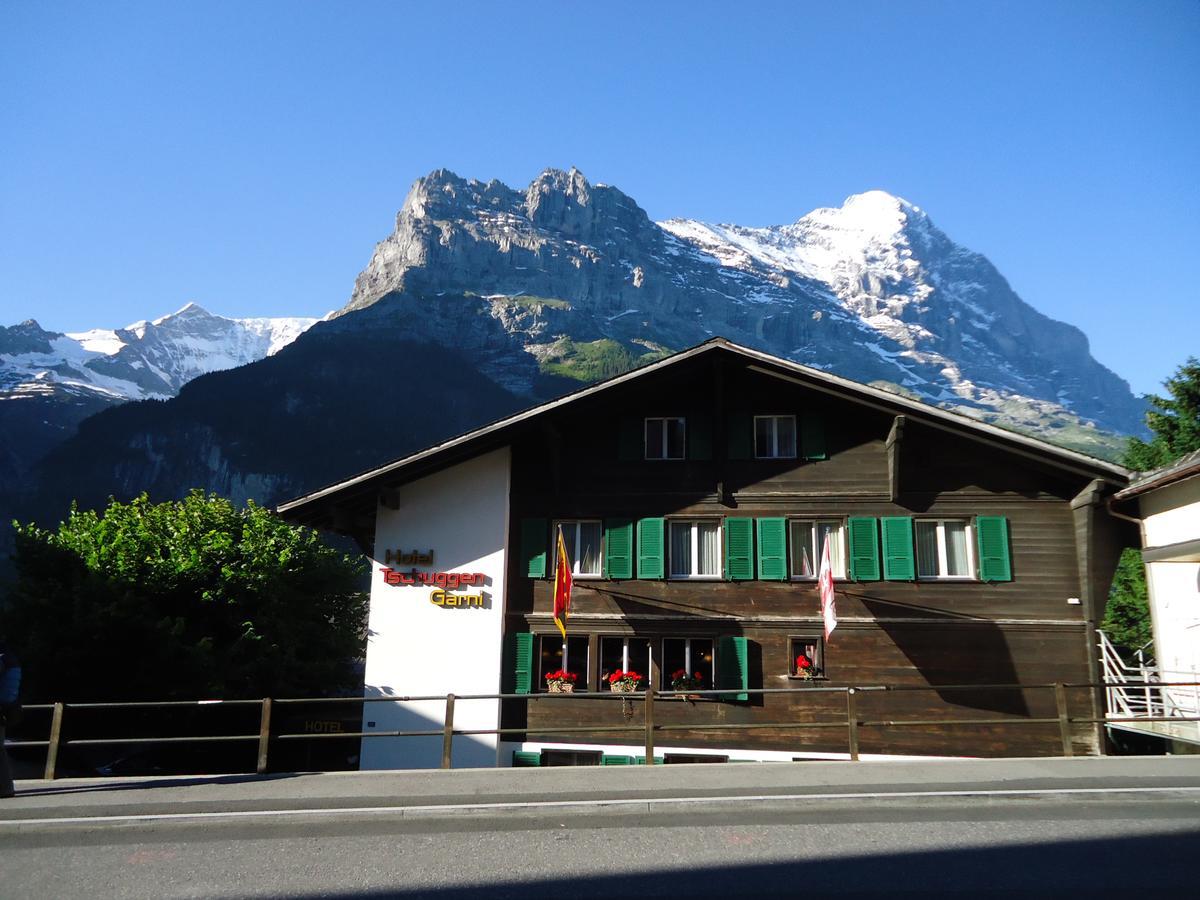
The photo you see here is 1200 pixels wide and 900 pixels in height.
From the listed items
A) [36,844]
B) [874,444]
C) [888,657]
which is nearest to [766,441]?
[874,444]

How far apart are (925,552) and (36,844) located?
15.6 metres

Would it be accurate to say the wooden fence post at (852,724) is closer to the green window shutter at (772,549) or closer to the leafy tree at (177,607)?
the green window shutter at (772,549)

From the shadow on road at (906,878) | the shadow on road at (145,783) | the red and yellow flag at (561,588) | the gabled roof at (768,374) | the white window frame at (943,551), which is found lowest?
the shadow on road at (145,783)

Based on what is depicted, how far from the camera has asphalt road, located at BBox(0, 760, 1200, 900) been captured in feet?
23.4

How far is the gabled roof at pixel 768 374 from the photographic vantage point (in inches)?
679

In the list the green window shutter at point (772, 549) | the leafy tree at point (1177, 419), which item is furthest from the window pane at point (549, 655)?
the leafy tree at point (1177, 419)

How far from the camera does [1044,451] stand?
56.9 feet

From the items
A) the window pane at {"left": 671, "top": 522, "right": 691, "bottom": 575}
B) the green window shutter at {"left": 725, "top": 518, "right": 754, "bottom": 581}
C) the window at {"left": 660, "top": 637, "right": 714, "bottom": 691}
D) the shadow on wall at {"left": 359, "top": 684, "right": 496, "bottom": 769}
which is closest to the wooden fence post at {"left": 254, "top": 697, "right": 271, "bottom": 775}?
the shadow on wall at {"left": 359, "top": 684, "right": 496, "bottom": 769}

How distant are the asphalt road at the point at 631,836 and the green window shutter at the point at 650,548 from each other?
7103 millimetres

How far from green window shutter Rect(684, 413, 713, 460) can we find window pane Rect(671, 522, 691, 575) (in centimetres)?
152

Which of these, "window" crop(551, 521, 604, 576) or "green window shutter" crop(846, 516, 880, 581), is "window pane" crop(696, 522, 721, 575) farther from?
"green window shutter" crop(846, 516, 880, 581)

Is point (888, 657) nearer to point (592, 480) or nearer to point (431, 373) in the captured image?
point (592, 480)

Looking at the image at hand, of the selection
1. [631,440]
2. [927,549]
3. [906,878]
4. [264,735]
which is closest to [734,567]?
[631,440]

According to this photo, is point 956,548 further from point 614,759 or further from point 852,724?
point 614,759
